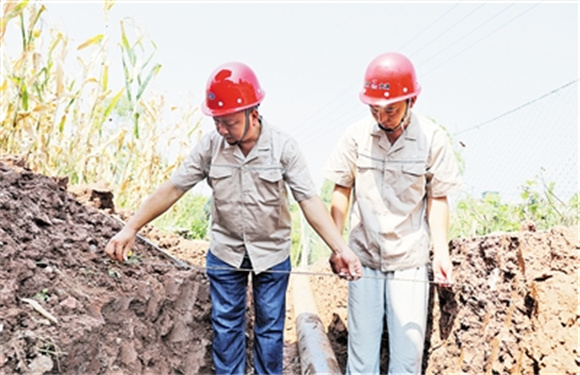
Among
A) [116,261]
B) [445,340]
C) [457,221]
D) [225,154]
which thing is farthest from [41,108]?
[457,221]

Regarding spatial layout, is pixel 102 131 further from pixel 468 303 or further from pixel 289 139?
pixel 468 303

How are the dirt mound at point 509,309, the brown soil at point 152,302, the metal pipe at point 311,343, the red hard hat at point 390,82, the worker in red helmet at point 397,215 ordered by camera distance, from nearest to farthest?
1. the brown soil at point 152,302
2. the dirt mound at point 509,309
3. the red hard hat at point 390,82
4. the worker in red helmet at point 397,215
5. the metal pipe at point 311,343

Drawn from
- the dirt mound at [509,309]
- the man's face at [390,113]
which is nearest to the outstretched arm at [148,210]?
the man's face at [390,113]

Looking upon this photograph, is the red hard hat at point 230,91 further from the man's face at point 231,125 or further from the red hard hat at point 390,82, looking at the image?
the red hard hat at point 390,82

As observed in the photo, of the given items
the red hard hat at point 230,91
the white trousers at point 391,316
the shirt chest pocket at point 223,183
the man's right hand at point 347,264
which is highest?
the red hard hat at point 230,91

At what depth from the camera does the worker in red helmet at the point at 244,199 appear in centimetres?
317

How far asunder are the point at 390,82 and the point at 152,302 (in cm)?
185

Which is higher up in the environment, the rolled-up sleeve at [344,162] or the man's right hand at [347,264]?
the rolled-up sleeve at [344,162]

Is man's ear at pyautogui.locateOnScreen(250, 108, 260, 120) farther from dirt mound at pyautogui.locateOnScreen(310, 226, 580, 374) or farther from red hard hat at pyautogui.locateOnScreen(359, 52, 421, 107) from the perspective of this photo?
dirt mound at pyautogui.locateOnScreen(310, 226, 580, 374)

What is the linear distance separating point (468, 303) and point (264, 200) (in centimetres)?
153

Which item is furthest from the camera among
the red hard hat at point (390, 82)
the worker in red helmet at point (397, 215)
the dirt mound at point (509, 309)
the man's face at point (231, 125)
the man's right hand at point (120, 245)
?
the worker in red helmet at point (397, 215)

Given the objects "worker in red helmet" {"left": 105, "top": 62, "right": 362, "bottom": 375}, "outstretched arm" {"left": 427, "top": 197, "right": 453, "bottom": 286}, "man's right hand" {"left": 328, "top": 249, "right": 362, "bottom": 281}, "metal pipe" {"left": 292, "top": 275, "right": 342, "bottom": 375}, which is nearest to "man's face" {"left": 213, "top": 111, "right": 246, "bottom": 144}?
"worker in red helmet" {"left": 105, "top": 62, "right": 362, "bottom": 375}

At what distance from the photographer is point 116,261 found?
355 centimetres

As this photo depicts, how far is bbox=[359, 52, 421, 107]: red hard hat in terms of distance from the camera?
334cm
